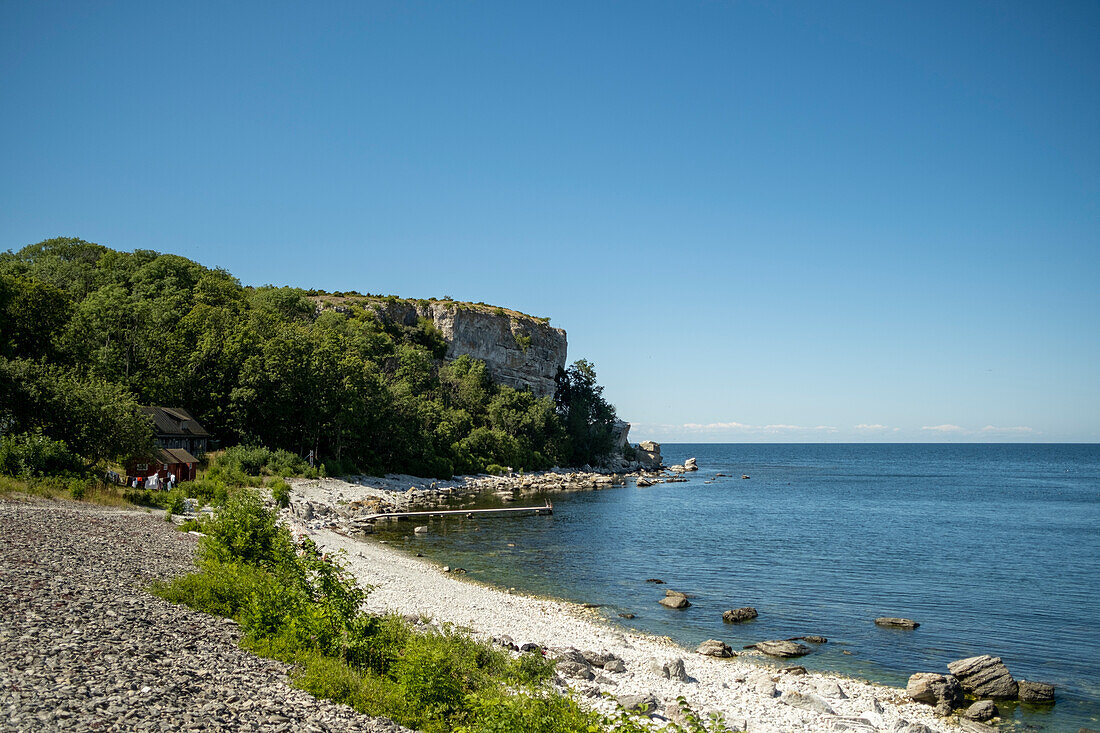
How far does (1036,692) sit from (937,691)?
299 centimetres

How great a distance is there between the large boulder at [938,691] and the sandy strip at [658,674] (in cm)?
30

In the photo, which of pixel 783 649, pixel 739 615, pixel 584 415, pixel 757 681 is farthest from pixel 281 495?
pixel 584 415

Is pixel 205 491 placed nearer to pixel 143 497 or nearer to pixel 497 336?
pixel 143 497

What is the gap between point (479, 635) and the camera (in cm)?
1898

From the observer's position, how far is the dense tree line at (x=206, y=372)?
3556 cm

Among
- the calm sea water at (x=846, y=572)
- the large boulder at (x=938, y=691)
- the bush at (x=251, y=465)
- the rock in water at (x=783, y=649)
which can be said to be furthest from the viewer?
the bush at (x=251, y=465)

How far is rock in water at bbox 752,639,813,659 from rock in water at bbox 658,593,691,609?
16.5 ft

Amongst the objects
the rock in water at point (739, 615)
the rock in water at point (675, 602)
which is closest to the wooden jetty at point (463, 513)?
the rock in water at point (675, 602)

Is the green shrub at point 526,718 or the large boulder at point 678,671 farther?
the large boulder at point 678,671

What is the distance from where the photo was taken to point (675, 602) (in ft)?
87.1

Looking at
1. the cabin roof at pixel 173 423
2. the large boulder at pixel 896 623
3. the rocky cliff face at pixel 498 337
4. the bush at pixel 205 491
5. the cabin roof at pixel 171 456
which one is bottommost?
the large boulder at pixel 896 623

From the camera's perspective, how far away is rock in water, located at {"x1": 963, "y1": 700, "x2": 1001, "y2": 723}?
16359mm

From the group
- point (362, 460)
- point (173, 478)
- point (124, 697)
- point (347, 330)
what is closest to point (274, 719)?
point (124, 697)

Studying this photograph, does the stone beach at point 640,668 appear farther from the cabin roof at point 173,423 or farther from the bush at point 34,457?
the cabin roof at point 173,423
